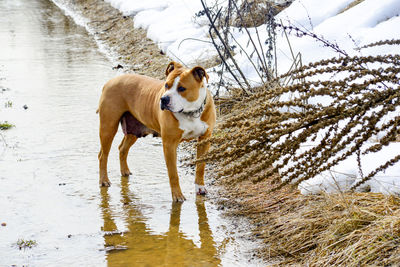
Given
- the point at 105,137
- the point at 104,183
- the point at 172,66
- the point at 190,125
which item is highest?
the point at 172,66

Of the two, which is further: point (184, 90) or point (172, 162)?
point (172, 162)

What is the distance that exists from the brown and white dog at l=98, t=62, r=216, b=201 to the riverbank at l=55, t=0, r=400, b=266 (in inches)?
26.7

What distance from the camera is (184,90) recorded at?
561cm

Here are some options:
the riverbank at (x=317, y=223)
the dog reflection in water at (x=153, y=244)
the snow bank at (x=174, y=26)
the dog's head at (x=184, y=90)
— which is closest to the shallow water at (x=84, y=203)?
the dog reflection in water at (x=153, y=244)

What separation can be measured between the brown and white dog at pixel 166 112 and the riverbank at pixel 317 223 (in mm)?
678

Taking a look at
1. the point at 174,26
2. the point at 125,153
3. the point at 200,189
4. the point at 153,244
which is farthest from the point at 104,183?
the point at 174,26

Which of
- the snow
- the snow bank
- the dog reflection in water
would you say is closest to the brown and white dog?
the dog reflection in water

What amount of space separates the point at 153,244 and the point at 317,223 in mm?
1412

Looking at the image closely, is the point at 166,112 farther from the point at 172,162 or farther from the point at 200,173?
the point at 200,173

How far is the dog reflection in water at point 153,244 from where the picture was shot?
461cm

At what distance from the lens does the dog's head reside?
18.2 ft

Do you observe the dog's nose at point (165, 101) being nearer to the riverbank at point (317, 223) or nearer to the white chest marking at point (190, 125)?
the white chest marking at point (190, 125)

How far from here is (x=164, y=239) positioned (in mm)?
5074

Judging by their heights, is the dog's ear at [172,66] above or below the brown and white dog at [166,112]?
above
